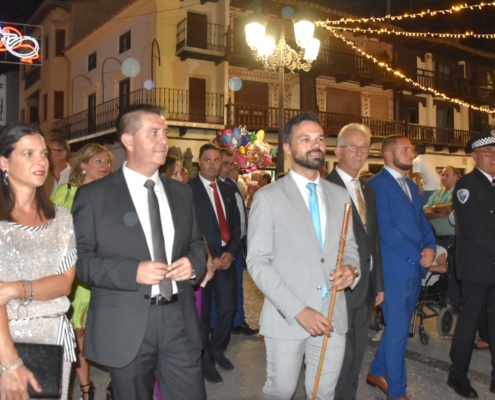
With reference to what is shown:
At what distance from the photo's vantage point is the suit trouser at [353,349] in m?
3.96

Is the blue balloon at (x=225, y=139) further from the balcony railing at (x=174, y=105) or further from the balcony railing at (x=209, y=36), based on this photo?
the balcony railing at (x=209, y=36)

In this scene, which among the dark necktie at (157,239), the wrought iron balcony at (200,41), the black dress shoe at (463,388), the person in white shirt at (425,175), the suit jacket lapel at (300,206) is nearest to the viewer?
the dark necktie at (157,239)

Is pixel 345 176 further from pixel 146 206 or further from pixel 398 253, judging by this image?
pixel 146 206

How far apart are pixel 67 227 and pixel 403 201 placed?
116 inches

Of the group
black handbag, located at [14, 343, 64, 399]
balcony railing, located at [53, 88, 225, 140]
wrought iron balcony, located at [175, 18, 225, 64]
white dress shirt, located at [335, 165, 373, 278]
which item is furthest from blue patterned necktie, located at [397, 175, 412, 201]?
wrought iron balcony, located at [175, 18, 225, 64]

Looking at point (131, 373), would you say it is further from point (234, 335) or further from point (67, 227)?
point (234, 335)

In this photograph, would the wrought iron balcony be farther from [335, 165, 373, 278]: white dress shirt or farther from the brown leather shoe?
the brown leather shoe

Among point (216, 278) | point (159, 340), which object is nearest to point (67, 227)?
point (159, 340)

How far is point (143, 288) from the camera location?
2828 mm

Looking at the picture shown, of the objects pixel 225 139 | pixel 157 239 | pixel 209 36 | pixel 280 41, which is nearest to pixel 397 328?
pixel 157 239

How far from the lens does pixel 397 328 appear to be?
4387 millimetres

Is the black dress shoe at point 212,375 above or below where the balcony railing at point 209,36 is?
below

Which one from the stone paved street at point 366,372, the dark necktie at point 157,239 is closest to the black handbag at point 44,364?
the dark necktie at point 157,239

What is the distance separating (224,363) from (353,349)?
1.79 metres
